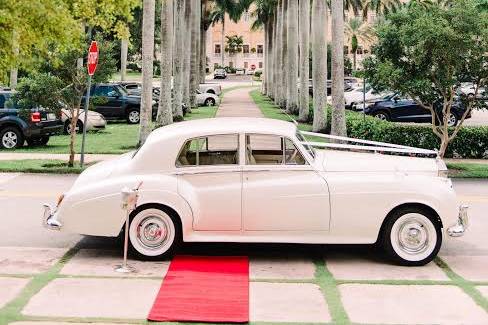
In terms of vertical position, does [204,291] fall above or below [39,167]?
below

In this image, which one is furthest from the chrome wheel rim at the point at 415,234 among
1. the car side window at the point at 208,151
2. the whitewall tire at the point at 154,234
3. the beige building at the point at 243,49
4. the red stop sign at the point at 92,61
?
the beige building at the point at 243,49

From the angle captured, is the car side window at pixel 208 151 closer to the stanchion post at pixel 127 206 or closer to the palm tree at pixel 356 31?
the stanchion post at pixel 127 206

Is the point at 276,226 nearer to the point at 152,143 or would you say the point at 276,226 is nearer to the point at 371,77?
the point at 152,143

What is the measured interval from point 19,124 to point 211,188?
13.9 metres

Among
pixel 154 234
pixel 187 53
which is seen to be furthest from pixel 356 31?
pixel 154 234

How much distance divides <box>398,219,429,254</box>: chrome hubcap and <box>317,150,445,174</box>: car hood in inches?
26.3

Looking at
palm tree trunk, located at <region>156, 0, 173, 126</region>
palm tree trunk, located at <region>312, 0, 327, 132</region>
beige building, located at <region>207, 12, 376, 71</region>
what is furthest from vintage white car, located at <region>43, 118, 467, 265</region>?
beige building, located at <region>207, 12, 376, 71</region>

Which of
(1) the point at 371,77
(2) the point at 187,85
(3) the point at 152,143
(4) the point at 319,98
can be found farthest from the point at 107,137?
(3) the point at 152,143

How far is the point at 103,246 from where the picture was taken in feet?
31.4

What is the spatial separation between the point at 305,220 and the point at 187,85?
3020 centimetres

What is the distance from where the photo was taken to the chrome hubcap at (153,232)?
28.6 feet

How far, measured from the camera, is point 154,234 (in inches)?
345

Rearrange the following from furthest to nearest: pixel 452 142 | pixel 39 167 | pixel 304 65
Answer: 1. pixel 304 65
2. pixel 452 142
3. pixel 39 167

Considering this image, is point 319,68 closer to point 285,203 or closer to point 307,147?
point 307,147
